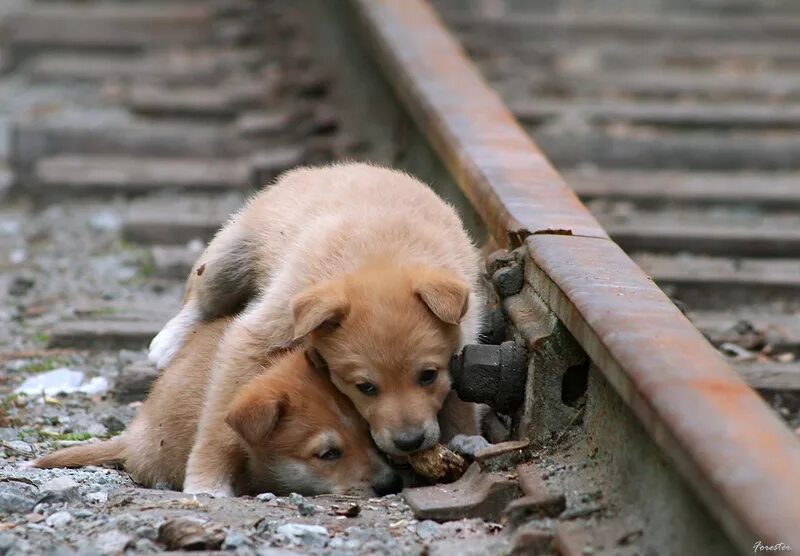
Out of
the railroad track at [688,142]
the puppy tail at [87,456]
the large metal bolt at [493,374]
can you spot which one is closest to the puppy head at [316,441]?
the large metal bolt at [493,374]

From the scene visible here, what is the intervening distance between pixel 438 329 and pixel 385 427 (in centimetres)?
40

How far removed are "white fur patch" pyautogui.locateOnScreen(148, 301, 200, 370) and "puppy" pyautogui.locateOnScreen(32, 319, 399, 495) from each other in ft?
A: 2.21

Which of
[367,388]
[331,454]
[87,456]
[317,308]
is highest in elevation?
[317,308]

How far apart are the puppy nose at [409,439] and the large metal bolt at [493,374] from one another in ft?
0.94

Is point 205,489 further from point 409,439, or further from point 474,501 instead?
point 474,501

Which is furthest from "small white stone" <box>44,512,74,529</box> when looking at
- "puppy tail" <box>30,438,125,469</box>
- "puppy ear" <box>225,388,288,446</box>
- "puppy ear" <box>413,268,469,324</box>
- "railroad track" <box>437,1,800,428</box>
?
"railroad track" <box>437,1,800,428</box>

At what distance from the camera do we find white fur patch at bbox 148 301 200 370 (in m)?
6.09

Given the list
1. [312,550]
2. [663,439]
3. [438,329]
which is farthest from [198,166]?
[663,439]

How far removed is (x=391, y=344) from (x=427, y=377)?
0.18 m

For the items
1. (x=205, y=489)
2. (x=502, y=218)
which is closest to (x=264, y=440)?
(x=205, y=489)

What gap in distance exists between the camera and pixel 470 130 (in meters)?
7.00

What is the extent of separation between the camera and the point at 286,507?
4551 mm

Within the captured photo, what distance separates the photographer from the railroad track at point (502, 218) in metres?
3.85

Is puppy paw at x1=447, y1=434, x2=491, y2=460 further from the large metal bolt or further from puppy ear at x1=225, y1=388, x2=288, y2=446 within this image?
puppy ear at x1=225, y1=388, x2=288, y2=446
